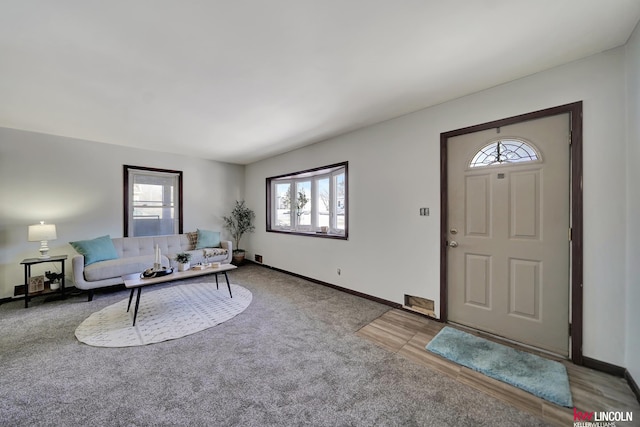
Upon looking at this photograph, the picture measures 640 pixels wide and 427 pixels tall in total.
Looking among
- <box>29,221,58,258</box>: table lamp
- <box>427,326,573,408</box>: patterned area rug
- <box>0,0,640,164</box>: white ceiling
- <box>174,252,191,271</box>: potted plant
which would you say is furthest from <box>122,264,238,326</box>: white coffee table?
<box>427,326,573,408</box>: patterned area rug

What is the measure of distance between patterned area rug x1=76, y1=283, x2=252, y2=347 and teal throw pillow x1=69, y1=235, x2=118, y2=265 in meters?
0.83

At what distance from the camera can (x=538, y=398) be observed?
163 cm

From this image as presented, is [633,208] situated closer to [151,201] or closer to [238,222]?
[238,222]

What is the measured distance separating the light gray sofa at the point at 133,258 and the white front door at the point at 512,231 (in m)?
4.24

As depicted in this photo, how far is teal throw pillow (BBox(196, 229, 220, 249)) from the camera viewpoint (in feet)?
16.4

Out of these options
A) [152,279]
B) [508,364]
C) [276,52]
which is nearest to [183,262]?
[152,279]

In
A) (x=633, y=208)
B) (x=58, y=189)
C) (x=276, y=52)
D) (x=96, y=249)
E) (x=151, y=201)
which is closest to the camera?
(x=633, y=208)

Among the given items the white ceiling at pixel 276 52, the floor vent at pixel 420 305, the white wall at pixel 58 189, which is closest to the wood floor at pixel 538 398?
the floor vent at pixel 420 305

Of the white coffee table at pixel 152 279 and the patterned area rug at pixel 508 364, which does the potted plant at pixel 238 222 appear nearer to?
the white coffee table at pixel 152 279

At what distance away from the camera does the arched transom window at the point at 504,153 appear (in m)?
2.26

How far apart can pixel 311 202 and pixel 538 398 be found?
12.7ft

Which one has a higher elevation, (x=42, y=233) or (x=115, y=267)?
(x=42, y=233)

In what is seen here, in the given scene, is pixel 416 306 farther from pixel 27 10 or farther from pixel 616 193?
pixel 27 10

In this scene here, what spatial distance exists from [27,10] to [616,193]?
4.27m
